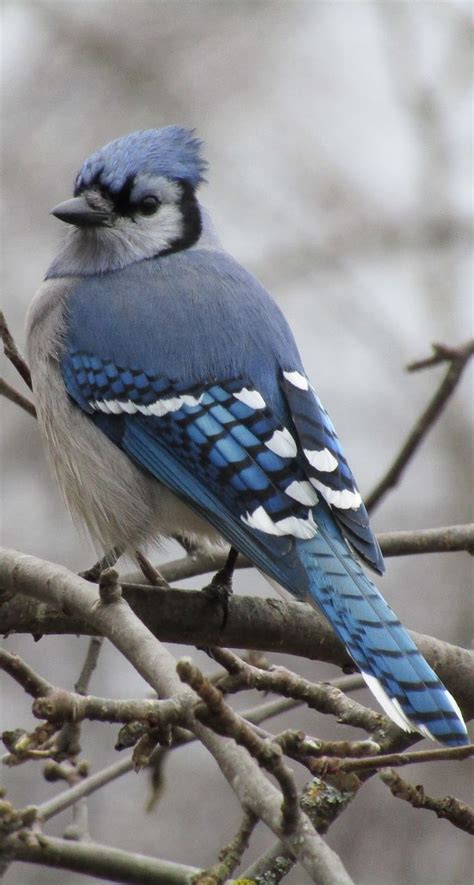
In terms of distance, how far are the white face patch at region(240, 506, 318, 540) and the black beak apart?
1228 millimetres

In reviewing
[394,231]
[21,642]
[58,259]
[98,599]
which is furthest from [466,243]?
[98,599]

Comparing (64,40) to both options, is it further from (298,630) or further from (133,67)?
(298,630)

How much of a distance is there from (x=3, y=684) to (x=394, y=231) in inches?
144

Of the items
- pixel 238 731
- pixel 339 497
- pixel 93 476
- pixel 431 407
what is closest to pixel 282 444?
pixel 339 497

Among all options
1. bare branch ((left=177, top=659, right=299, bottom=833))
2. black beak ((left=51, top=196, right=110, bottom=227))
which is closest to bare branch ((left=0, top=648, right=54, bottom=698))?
bare branch ((left=177, top=659, right=299, bottom=833))

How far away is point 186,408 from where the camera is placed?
10.2 ft

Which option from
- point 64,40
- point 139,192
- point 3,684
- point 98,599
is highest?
point 64,40

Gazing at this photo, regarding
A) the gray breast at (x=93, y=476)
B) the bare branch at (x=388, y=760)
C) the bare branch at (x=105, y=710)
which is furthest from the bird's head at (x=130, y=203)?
the bare branch at (x=388, y=760)

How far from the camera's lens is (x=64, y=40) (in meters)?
7.81

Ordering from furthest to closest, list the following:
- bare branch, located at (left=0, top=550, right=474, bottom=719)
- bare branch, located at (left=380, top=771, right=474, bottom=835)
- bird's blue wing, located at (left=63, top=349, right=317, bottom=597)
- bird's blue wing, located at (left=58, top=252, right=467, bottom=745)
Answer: bird's blue wing, located at (left=63, top=349, right=317, bottom=597) → bare branch, located at (left=0, top=550, right=474, bottom=719) → bird's blue wing, located at (left=58, top=252, right=467, bottom=745) → bare branch, located at (left=380, top=771, right=474, bottom=835)

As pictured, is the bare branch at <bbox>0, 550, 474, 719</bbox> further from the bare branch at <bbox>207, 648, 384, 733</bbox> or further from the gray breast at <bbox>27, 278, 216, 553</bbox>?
the bare branch at <bbox>207, 648, 384, 733</bbox>

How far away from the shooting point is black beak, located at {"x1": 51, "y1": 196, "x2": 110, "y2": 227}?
353 centimetres

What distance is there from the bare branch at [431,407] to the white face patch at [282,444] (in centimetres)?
36

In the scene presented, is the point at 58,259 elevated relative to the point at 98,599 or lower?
elevated
